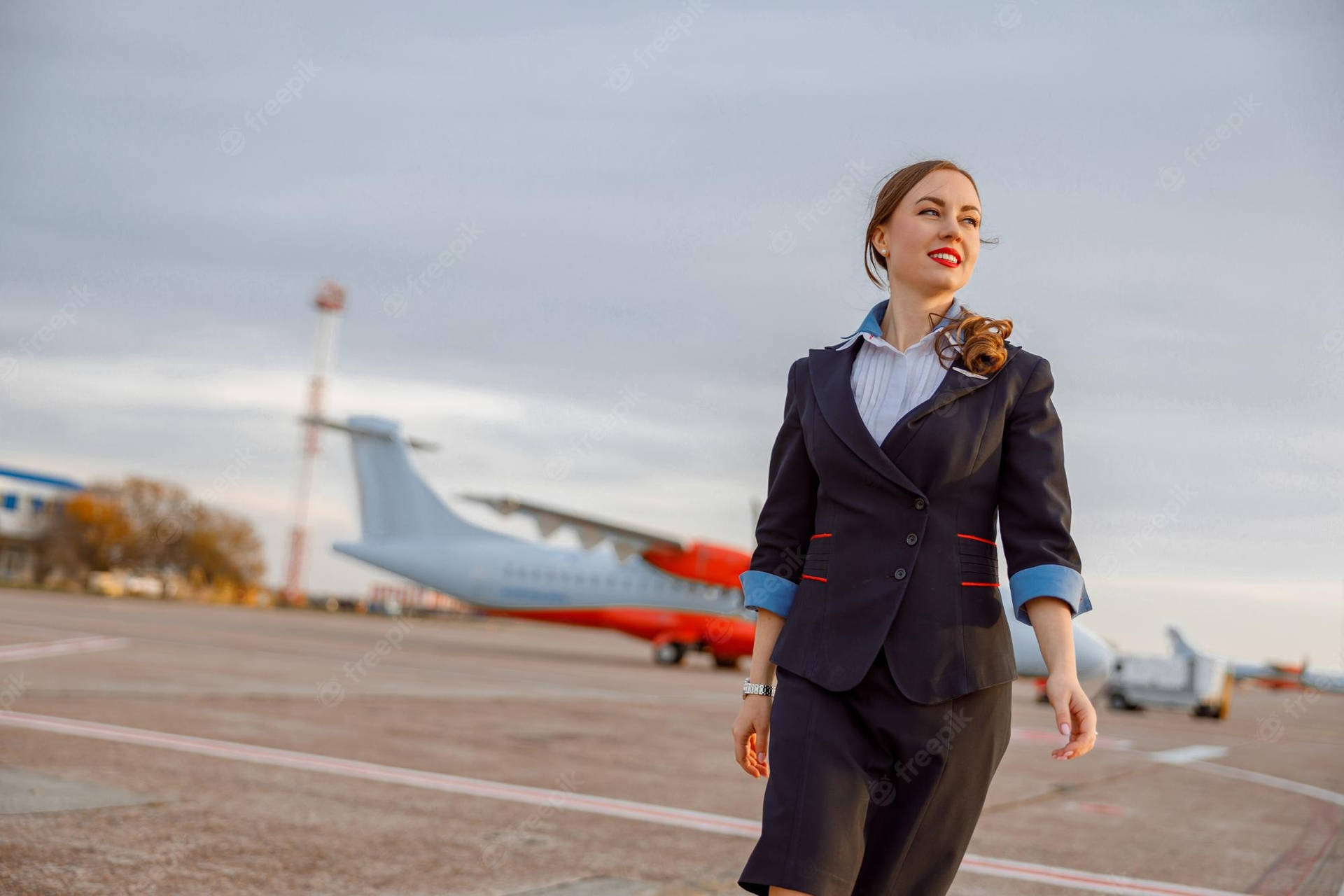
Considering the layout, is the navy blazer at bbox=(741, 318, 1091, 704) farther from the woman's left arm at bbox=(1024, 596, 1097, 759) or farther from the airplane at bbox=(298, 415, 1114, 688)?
the airplane at bbox=(298, 415, 1114, 688)

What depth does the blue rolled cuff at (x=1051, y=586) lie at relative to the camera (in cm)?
199

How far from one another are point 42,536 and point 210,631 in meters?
51.0

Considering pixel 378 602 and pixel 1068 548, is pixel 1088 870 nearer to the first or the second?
pixel 1068 548

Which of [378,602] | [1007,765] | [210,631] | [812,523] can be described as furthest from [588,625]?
[378,602]

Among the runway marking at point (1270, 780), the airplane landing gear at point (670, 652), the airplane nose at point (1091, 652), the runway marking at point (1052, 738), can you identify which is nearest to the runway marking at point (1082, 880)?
the runway marking at point (1270, 780)

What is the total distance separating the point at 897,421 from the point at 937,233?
38cm

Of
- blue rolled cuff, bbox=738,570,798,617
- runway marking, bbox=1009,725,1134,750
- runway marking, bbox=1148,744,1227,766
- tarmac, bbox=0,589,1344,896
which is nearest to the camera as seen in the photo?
blue rolled cuff, bbox=738,570,798,617

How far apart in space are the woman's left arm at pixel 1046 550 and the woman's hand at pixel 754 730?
19.6 inches

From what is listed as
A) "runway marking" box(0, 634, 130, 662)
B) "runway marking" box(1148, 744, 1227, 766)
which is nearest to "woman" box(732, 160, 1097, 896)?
"runway marking" box(1148, 744, 1227, 766)

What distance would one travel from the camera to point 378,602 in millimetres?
72312

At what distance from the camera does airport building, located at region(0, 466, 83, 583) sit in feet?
212

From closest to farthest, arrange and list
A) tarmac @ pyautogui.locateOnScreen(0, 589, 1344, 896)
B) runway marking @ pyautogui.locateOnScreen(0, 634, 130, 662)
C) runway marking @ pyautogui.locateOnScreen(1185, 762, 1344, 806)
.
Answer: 1. tarmac @ pyautogui.locateOnScreen(0, 589, 1344, 896)
2. runway marking @ pyautogui.locateOnScreen(1185, 762, 1344, 806)
3. runway marking @ pyautogui.locateOnScreen(0, 634, 130, 662)

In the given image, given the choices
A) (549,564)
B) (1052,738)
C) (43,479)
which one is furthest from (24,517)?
(1052,738)

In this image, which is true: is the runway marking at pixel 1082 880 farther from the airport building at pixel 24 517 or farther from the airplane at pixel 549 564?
the airport building at pixel 24 517
